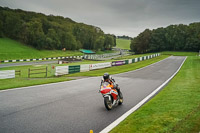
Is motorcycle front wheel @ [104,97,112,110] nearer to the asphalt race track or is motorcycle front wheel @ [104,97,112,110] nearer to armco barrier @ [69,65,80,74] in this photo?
the asphalt race track

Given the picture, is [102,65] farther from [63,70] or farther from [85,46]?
[85,46]

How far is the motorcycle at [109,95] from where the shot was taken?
750 cm

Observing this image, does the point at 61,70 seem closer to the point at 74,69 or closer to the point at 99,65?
the point at 74,69

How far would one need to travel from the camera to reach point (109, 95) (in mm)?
7586

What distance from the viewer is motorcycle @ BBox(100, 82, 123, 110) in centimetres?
750

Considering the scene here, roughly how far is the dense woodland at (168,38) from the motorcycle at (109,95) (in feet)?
308

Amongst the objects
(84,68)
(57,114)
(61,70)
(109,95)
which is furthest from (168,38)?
(57,114)

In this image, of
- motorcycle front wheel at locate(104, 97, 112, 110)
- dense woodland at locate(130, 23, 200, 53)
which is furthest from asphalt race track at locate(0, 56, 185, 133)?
dense woodland at locate(130, 23, 200, 53)

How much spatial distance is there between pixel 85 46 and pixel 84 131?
365ft

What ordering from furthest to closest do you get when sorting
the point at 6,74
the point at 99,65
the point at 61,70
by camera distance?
the point at 99,65 < the point at 61,70 < the point at 6,74

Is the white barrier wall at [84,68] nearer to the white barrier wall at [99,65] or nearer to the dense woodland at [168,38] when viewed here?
the white barrier wall at [99,65]

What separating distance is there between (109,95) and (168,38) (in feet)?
323

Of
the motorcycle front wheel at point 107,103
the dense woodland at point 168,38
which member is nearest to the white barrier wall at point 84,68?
the motorcycle front wheel at point 107,103

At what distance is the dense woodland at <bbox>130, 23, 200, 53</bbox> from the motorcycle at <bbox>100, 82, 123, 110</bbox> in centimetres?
9389
